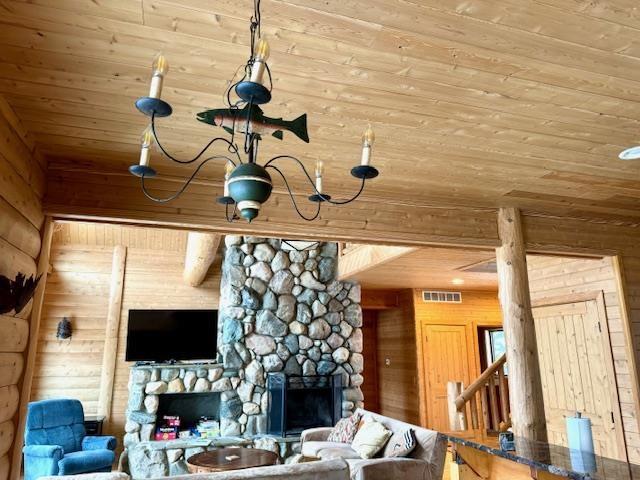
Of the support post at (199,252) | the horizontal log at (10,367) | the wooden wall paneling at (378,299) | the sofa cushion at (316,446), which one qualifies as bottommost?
the sofa cushion at (316,446)

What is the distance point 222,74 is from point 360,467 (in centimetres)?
345

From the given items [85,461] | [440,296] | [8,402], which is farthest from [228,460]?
[440,296]

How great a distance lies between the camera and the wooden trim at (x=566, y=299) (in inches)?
171

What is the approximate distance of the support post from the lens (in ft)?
17.1

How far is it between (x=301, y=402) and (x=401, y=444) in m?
2.48

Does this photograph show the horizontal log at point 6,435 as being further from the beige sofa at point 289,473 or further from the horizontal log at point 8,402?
the beige sofa at point 289,473

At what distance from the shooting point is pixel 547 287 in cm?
486

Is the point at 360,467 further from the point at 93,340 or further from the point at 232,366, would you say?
the point at 93,340

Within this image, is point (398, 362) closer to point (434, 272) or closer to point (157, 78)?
point (434, 272)

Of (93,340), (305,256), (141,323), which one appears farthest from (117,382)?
(305,256)

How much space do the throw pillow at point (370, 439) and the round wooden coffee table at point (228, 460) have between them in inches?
34.7

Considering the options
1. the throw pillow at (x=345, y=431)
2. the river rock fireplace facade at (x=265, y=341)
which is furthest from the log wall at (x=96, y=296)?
the throw pillow at (x=345, y=431)

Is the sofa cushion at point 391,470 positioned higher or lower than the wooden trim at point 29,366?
lower

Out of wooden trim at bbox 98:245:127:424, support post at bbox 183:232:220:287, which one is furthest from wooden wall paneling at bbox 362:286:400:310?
wooden trim at bbox 98:245:127:424
